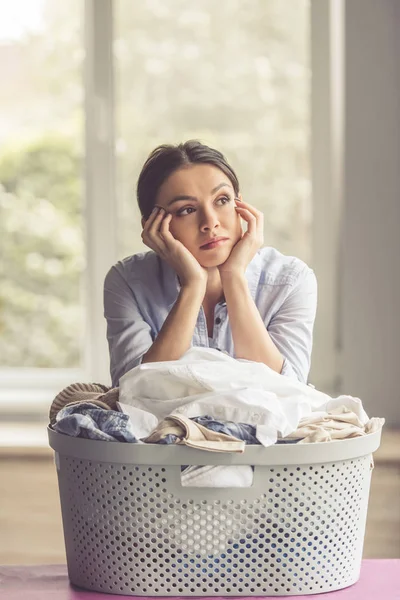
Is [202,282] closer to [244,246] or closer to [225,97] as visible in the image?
[244,246]

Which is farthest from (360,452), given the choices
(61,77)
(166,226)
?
(61,77)

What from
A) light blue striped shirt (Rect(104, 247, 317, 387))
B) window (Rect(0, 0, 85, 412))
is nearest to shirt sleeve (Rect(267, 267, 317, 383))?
light blue striped shirt (Rect(104, 247, 317, 387))

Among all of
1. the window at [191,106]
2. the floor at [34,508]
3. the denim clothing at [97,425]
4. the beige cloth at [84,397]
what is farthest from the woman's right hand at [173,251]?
the window at [191,106]

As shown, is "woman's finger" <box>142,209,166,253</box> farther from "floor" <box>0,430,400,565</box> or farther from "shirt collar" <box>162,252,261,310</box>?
"floor" <box>0,430,400,565</box>

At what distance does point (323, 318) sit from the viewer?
9.02ft

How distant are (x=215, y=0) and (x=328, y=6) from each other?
Answer: 14.3 inches

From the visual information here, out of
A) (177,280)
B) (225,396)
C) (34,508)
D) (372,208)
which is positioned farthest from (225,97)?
(225,396)

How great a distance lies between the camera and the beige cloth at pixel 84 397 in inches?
41.3

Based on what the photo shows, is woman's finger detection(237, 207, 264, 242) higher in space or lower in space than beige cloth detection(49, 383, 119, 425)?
higher

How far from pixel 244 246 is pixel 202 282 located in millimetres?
87

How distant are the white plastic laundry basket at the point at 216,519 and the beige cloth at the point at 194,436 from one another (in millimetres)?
14

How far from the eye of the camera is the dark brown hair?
1352 millimetres

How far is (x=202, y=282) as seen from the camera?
131 cm

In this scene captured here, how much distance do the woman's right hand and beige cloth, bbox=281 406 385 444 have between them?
14.1 inches
